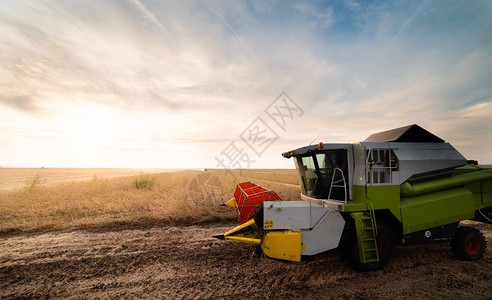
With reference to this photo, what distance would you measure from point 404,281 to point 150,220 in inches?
315

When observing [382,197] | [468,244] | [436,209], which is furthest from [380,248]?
[468,244]

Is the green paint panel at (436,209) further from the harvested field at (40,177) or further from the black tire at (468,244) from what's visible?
the harvested field at (40,177)

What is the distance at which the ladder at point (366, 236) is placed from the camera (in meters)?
4.40

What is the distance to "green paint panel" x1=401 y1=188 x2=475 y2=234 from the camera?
4.88m

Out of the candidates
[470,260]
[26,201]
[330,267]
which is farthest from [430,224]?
[26,201]

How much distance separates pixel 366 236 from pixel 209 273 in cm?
338

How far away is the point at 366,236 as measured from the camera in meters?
4.51

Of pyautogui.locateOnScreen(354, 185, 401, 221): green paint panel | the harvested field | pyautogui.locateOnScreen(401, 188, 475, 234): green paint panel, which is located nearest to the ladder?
pyautogui.locateOnScreen(354, 185, 401, 221): green paint panel

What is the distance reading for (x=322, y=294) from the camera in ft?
12.1

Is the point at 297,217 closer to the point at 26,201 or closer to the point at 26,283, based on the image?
the point at 26,283

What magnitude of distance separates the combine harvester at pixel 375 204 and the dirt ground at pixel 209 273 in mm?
491

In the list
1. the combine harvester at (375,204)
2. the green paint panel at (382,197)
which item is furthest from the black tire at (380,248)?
the green paint panel at (382,197)

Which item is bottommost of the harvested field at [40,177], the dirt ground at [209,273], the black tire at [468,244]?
the dirt ground at [209,273]

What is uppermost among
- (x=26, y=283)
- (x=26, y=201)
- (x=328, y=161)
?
(x=328, y=161)
